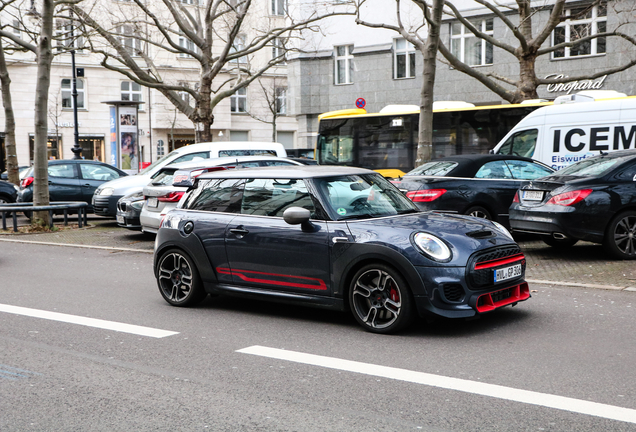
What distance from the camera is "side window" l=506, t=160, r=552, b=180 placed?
12820 millimetres

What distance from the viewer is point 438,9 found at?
1645 cm

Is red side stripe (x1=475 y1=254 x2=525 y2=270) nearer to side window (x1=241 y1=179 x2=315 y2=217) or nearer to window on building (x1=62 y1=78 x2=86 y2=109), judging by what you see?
side window (x1=241 y1=179 x2=315 y2=217)

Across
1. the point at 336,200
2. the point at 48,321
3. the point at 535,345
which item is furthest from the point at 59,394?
the point at 535,345

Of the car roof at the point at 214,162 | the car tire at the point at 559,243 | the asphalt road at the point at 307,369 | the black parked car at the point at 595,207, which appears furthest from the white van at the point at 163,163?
the asphalt road at the point at 307,369

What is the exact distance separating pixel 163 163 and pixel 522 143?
8043mm

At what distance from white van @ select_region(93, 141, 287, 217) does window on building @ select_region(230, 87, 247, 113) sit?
40.1m

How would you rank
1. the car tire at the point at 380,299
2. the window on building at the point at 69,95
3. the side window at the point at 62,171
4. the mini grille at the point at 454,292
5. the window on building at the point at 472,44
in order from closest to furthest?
the mini grille at the point at 454,292 < the car tire at the point at 380,299 < the side window at the point at 62,171 < the window on building at the point at 472,44 < the window on building at the point at 69,95

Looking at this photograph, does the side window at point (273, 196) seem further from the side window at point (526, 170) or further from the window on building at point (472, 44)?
the window on building at point (472, 44)

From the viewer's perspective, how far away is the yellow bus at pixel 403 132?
20078 millimetres

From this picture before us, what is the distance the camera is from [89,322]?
7.14m

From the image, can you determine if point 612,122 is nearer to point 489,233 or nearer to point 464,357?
point 489,233

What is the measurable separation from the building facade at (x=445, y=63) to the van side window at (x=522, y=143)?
11.0 m

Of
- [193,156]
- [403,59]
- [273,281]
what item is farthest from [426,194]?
[403,59]

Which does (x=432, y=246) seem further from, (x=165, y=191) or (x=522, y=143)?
(x=522, y=143)
